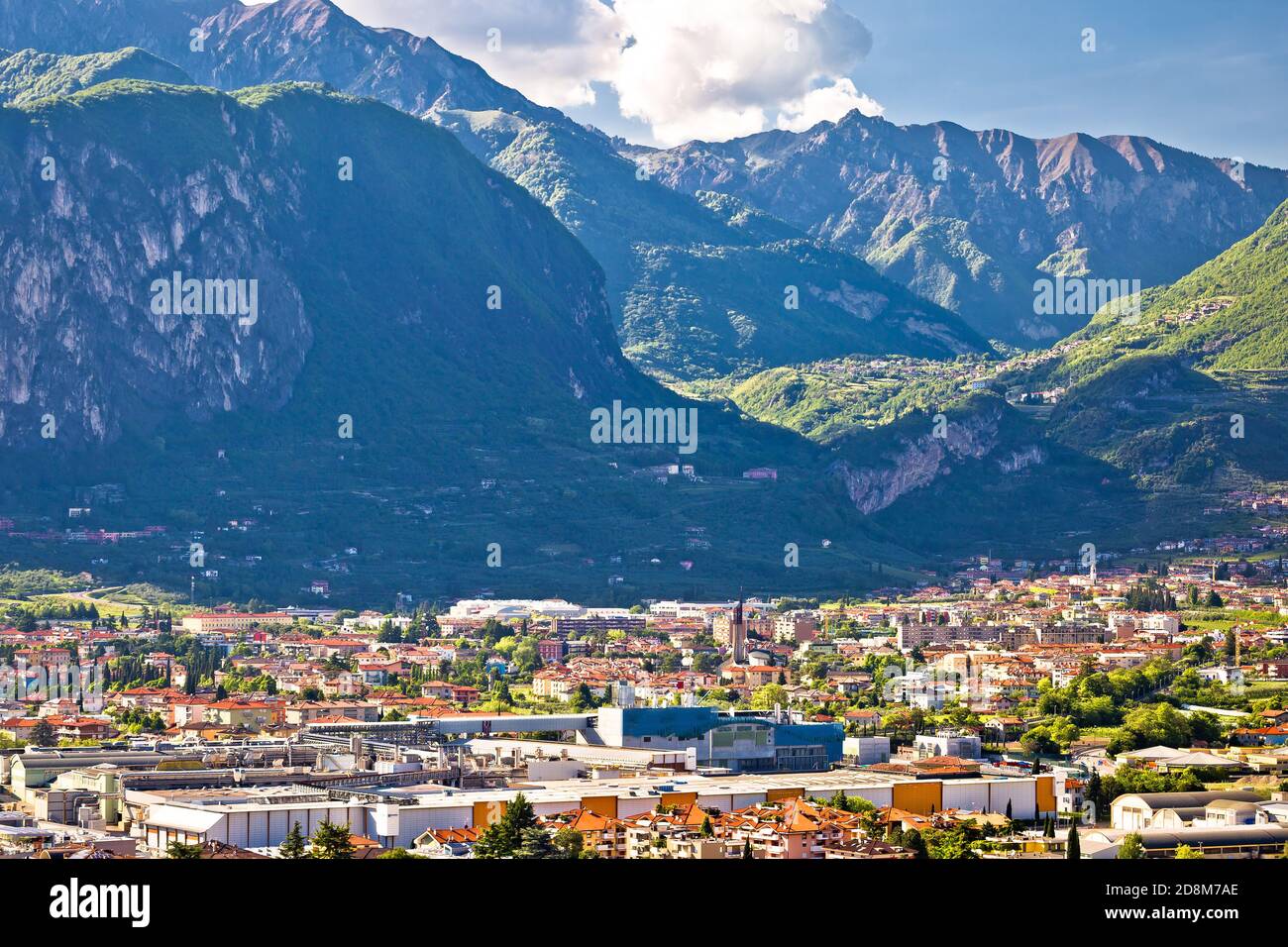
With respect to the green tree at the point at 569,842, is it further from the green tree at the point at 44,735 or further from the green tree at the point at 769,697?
the green tree at the point at 769,697

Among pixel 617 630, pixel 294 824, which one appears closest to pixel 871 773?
pixel 294 824

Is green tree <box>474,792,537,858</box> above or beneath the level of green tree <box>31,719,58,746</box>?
beneath

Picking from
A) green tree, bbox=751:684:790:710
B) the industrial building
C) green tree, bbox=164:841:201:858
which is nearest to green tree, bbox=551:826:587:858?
green tree, bbox=164:841:201:858

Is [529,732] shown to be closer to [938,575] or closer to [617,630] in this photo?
[617,630]

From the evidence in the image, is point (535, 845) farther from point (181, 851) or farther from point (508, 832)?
point (181, 851)

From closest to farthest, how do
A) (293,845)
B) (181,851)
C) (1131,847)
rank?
(181,851)
(293,845)
(1131,847)

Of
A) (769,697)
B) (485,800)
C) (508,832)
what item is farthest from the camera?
(769,697)

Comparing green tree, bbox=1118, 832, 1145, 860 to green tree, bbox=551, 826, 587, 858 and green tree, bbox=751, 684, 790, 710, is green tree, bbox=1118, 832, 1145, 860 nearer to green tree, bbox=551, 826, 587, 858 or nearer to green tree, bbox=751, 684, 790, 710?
green tree, bbox=551, 826, 587, 858

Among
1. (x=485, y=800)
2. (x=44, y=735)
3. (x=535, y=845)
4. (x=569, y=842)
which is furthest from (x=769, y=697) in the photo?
(x=535, y=845)

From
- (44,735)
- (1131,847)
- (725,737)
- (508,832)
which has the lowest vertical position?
(1131,847)
